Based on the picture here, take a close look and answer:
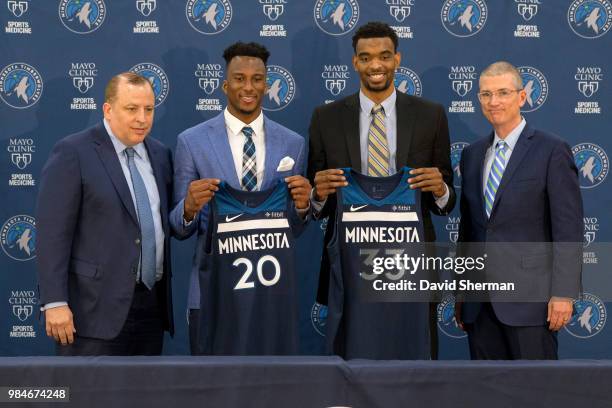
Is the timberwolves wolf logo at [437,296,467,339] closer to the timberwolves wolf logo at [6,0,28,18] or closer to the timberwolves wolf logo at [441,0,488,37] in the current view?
the timberwolves wolf logo at [441,0,488,37]

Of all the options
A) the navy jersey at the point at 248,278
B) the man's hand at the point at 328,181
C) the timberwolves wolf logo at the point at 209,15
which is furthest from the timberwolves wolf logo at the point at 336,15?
the navy jersey at the point at 248,278

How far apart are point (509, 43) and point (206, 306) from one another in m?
2.75

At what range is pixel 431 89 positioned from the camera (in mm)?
4883

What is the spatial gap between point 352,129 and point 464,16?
5.00 feet

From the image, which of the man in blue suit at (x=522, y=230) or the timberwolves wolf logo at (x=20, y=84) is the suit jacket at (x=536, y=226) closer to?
the man in blue suit at (x=522, y=230)

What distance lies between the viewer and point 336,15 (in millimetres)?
4848

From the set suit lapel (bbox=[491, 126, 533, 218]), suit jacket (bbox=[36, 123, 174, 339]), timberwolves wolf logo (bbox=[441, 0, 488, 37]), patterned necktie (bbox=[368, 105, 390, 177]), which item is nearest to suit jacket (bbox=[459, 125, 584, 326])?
suit lapel (bbox=[491, 126, 533, 218])

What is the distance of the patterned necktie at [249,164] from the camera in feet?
12.1

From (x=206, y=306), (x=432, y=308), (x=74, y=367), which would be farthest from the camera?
(x=432, y=308)

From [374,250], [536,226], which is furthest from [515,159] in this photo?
[374,250]

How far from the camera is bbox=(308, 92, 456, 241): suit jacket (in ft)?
12.4

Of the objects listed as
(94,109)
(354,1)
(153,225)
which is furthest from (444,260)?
(94,109)

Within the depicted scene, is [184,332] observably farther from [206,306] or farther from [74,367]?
[74,367]

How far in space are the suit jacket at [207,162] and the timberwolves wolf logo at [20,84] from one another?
1.59 metres
